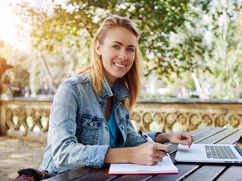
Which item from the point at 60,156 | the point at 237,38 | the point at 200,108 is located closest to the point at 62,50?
the point at 200,108

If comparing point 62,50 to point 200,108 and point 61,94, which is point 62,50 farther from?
point 61,94

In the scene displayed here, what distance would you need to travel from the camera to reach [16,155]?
5434 millimetres

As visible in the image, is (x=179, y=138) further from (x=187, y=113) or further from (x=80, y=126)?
(x=187, y=113)

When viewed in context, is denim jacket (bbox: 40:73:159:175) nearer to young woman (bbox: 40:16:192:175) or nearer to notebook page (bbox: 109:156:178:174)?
young woman (bbox: 40:16:192:175)

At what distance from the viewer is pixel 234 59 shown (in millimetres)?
14141

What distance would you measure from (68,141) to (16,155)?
4288 mm

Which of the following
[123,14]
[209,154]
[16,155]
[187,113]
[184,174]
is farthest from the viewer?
[16,155]

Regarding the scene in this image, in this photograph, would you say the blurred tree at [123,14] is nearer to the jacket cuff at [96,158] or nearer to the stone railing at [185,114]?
the stone railing at [185,114]

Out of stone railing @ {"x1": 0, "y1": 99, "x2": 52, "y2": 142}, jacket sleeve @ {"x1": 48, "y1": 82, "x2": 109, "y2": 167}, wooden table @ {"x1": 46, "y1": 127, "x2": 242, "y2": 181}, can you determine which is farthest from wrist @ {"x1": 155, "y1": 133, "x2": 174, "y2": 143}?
stone railing @ {"x1": 0, "y1": 99, "x2": 52, "y2": 142}

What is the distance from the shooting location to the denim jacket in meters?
1.59

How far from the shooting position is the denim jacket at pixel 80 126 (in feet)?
5.22

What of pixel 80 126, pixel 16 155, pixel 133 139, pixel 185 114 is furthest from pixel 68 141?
pixel 16 155

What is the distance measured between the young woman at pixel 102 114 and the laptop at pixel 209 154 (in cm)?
11

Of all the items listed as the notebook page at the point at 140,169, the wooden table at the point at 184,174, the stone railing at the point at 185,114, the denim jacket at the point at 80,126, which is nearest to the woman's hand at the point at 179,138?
the denim jacket at the point at 80,126
